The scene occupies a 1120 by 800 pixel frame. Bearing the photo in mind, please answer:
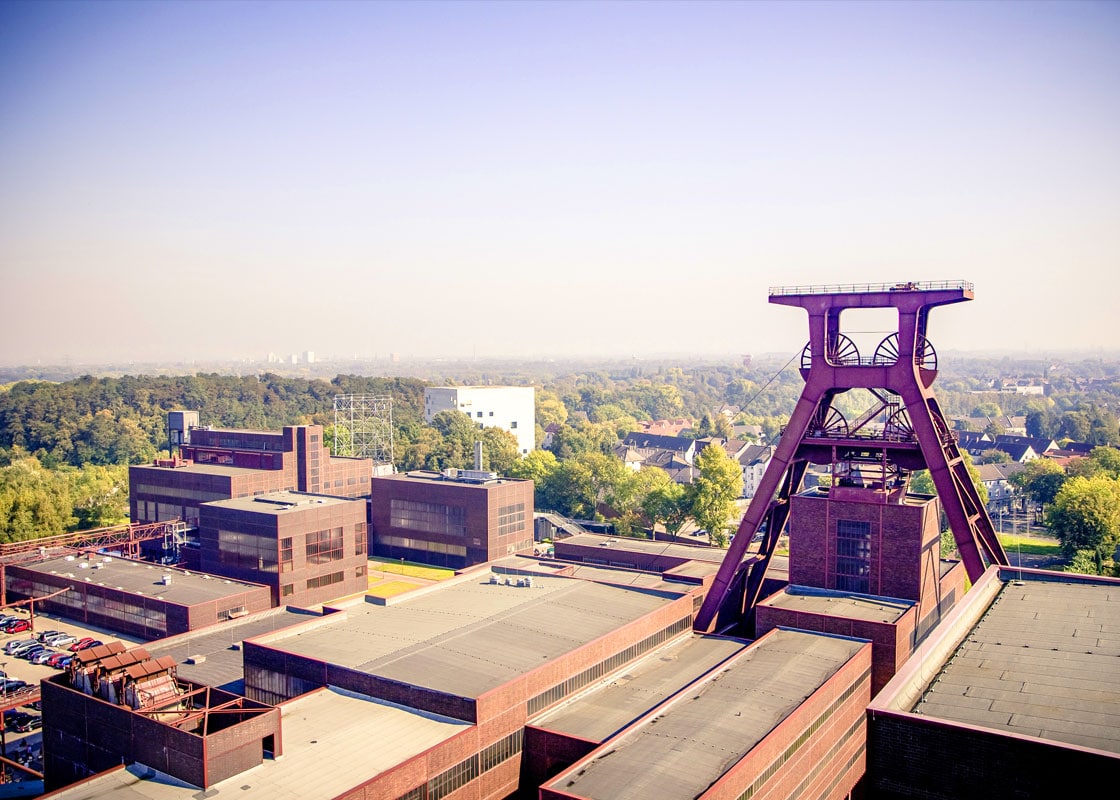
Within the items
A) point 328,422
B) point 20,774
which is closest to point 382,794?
point 20,774

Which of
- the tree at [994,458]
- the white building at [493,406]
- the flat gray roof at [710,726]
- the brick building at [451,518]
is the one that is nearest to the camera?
the flat gray roof at [710,726]

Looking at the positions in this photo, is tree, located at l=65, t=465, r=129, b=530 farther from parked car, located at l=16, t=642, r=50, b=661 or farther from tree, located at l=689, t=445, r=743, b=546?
tree, located at l=689, t=445, r=743, b=546

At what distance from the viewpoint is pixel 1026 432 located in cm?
18475

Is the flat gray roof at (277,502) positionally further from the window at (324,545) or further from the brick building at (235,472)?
the brick building at (235,472)

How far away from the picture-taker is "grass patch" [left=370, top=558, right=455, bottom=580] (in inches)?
2852

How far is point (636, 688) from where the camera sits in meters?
36.4

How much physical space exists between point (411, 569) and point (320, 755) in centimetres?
4737

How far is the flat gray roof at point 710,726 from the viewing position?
25.2m

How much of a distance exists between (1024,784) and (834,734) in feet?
27.0

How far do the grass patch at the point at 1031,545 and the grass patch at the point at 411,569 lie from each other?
5084cm

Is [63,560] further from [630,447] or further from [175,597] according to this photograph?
[630,447]

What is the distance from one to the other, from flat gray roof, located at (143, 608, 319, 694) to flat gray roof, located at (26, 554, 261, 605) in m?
3.95

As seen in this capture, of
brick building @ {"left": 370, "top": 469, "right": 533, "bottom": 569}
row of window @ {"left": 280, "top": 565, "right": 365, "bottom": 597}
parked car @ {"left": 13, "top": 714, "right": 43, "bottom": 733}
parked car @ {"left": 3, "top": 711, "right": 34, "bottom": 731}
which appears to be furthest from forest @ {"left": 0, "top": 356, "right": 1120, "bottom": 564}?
parked car @ {"left": 13, "top": 714, "right": 43, "bottom": 733}

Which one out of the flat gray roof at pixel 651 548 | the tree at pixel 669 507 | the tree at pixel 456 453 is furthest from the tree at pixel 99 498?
the tree at pixel 669 507
